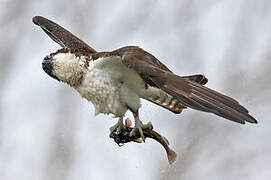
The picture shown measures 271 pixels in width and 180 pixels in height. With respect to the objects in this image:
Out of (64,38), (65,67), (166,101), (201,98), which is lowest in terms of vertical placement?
(201,98)

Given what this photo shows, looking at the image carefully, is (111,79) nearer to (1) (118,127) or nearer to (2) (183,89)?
(1) (118,127)

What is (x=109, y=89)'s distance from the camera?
5422 millimetres

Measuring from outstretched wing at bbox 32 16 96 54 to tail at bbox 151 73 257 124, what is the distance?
701 mm

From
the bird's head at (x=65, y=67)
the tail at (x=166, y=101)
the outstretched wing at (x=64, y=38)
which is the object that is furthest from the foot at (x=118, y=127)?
the outstretched wing at (x=64, y=38)

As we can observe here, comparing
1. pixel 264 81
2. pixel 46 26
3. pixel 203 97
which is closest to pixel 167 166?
pixel 264 81

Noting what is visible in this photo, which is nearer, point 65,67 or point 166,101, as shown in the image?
point 65,67

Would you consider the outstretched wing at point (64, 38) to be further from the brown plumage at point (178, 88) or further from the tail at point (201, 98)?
A: the tail at point (201, 98)

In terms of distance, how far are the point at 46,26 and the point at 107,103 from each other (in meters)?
0.80

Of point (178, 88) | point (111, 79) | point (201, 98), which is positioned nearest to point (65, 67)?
point (111, 79)

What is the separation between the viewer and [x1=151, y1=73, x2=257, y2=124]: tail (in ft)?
15.6

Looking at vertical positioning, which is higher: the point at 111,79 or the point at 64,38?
the point at 64,38

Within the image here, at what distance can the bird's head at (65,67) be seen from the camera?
5395 millimetres

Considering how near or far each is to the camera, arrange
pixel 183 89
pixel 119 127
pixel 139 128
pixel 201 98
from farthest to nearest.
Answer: pixel 119 127 < pixel 139 128 < pixel 183 89 < pixel 201 98

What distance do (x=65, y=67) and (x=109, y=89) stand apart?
0.81 feet
